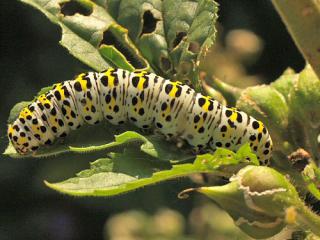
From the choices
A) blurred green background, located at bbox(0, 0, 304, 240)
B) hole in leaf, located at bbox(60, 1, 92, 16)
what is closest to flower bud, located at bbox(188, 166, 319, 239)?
hole in leaf, located at bbox(60, 1, 92, 16)

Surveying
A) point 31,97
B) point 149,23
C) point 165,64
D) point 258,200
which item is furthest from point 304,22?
point 31,97

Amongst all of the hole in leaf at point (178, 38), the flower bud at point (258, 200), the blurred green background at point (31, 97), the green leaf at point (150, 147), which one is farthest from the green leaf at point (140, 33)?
the blurred green background at point (31, 97)

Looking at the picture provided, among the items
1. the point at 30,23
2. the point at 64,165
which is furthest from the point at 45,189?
the point at 30,23

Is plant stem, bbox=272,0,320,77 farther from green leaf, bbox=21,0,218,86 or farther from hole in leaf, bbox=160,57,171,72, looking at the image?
hole in leaf, bbox=160,57,171,72

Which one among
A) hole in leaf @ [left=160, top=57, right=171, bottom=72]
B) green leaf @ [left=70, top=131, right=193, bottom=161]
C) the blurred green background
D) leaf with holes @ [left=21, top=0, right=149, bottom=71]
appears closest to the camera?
green leaf @ [left=70, top=131, right=193, bottom=161]

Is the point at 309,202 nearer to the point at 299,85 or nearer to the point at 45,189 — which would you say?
the point at 299,85

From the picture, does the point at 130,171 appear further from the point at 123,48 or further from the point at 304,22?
the point at 123,48
